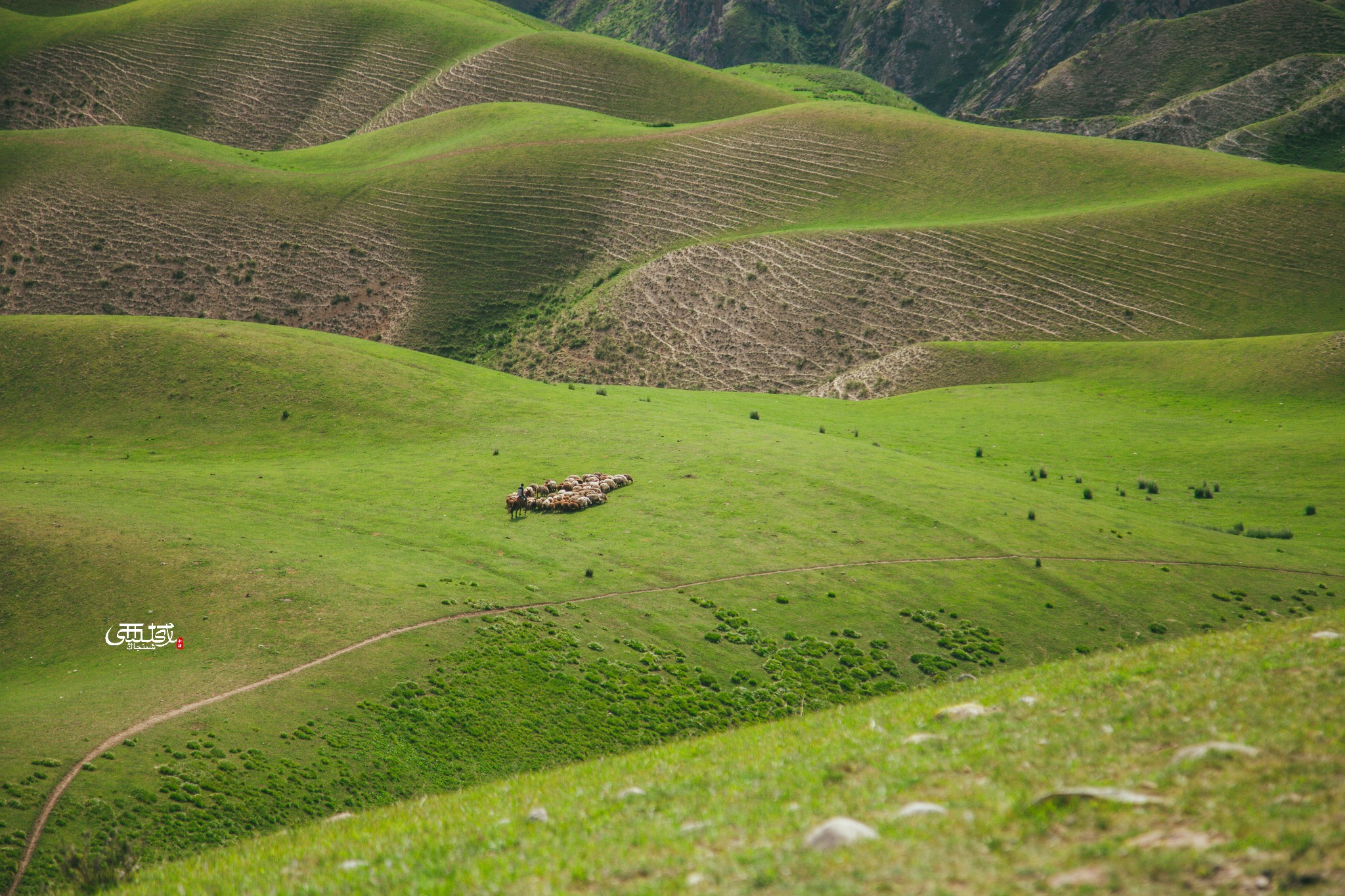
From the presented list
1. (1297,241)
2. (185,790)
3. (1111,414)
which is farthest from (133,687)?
(1297,241)

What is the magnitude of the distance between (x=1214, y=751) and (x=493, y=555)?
87.0 ft

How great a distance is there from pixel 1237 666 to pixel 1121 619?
20.5 meters

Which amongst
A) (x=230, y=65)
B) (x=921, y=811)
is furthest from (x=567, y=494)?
(x=230, y=65)

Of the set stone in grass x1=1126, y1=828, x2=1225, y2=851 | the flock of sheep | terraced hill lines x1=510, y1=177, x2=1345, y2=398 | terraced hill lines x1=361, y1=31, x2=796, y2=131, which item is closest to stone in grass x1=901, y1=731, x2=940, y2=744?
stone in grass x1=1126, y1=828, x2=1225, y2=851

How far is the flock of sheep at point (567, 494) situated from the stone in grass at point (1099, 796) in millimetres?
30365

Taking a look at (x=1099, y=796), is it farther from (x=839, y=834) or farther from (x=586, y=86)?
(x=586, y=86)

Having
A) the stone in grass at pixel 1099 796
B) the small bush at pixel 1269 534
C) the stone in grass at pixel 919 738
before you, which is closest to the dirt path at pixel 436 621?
the small bush at pixel 1269 534

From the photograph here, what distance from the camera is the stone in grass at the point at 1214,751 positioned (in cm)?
860

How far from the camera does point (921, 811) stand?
8492 mm

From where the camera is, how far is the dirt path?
15.9m

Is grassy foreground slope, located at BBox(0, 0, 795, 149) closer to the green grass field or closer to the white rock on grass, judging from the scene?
the green grass field

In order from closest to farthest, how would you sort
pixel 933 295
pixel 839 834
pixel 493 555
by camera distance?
pixel 839 834 < pixel 493 555 < pixel 933 295

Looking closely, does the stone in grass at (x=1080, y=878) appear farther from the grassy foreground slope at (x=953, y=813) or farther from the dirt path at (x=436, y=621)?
the dirt path at (x=436, y=621)

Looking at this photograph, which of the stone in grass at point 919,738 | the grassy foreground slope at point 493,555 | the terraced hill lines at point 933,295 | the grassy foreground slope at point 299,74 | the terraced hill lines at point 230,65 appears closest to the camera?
the stone in grass at point 919,738
